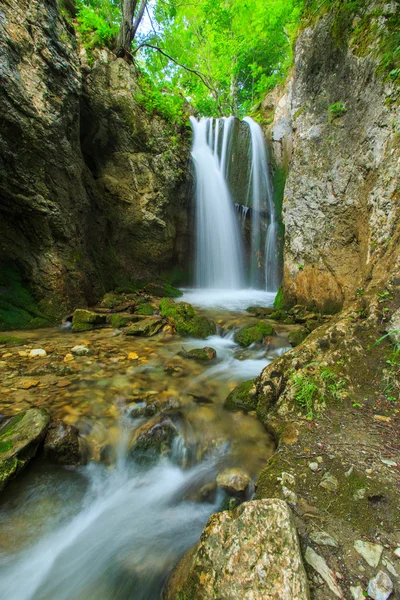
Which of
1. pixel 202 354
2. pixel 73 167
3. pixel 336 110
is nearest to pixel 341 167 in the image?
pixel 336 110

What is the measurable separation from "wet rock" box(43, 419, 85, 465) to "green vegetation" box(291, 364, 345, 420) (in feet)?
6.84

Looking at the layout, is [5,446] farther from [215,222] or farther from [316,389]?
[215,222]

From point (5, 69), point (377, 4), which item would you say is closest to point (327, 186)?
point (377, 4)

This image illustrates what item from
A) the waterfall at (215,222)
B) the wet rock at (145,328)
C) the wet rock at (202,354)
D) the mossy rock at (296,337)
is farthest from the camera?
the waterfall at (215,222)

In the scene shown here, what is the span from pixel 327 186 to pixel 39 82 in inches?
242

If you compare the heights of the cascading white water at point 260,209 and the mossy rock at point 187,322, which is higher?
the cascading white water at point 260,209

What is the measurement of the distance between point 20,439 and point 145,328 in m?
3.30

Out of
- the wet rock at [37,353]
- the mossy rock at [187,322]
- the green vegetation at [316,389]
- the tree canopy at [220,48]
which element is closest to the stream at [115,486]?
the wet rock at [37,353]

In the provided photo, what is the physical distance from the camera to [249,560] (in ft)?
4.03

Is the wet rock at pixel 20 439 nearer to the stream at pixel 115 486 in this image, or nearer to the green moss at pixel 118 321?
the stream at pixel 115 486

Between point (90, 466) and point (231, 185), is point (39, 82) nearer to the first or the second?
point (90, 466)

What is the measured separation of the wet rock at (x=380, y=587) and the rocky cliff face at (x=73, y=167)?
6179mm

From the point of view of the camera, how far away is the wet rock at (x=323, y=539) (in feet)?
4.32

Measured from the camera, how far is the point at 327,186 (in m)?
5.75
